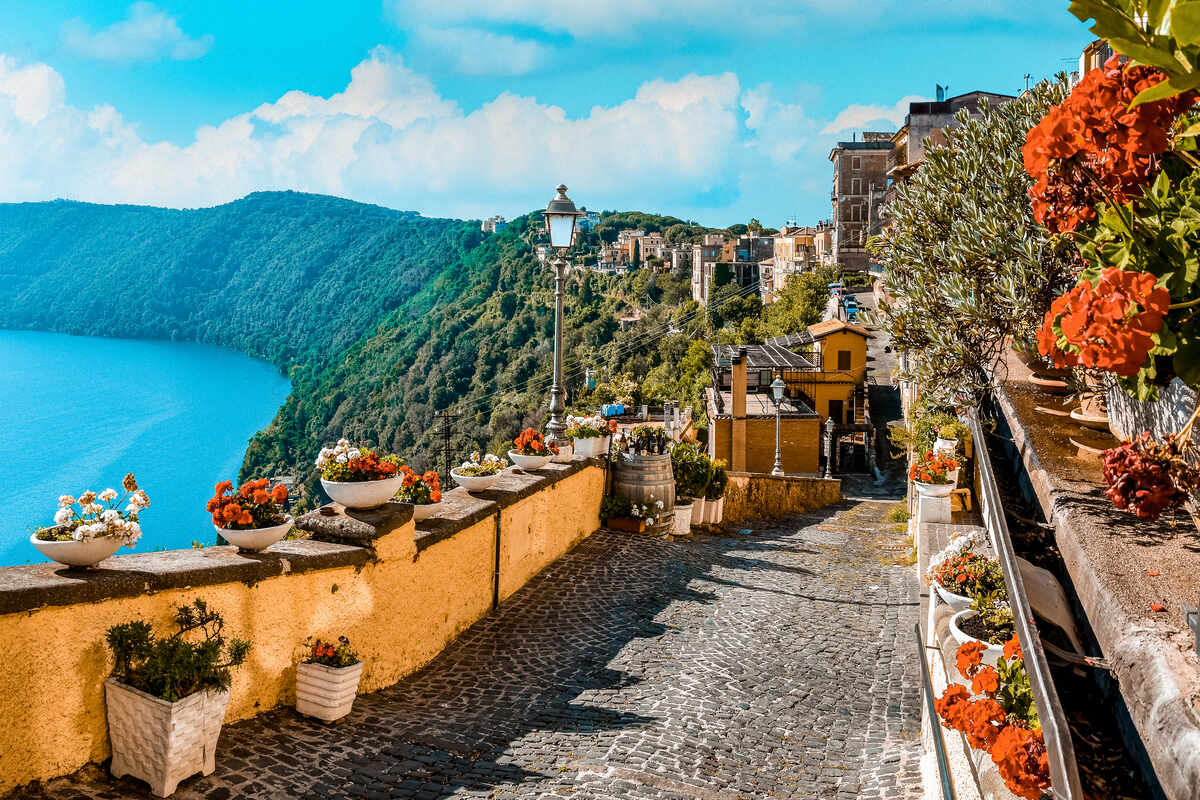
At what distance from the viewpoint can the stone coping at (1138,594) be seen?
117 centimetres

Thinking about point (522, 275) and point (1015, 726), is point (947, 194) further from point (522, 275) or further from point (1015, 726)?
point (522, 275)

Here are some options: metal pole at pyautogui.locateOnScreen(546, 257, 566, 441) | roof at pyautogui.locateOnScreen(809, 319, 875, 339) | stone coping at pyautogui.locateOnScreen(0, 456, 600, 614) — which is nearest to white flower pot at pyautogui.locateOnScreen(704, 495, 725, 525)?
metal pole at pyautogui.locateOnScreen(546, 257, 566, 441)

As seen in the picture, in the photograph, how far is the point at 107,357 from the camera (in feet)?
225

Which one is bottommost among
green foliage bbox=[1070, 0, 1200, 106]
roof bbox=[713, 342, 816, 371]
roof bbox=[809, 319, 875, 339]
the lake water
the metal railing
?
the lake water

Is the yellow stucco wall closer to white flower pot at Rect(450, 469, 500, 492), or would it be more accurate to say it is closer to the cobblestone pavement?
the cobblestone pavement

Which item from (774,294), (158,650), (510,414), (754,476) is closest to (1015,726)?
(158,650)

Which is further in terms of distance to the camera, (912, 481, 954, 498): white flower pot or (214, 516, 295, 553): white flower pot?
(912, 481, 954, 498): white flower pot

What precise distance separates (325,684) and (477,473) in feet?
10.6

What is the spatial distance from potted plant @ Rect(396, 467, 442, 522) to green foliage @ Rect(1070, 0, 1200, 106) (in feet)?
19.6

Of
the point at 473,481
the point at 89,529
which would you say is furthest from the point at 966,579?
the point at 473,481

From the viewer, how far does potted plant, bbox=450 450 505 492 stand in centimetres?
810

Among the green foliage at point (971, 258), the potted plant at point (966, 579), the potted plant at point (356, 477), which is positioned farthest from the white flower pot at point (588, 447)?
the green foliage at point (971, 258)

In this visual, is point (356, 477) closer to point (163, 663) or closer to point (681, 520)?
point (163, 663)

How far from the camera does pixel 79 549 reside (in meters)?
4.15
